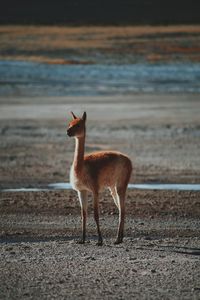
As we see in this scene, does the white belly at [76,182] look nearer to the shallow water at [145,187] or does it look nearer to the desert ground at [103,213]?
the desert ground at [103,213]

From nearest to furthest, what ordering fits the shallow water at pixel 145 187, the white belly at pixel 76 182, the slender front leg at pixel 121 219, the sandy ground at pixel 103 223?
1. the sandy ground at pixel 103 223
2. the white belly at pixel 76 182
3. the slender front leg at pixel 121 219
4. the shallow water at pixel 145 187

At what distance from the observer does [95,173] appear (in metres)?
13.3

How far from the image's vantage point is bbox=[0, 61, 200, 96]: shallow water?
43.6 m

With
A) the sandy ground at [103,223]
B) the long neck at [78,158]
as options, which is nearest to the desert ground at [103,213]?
the sandy ground at [103,223]

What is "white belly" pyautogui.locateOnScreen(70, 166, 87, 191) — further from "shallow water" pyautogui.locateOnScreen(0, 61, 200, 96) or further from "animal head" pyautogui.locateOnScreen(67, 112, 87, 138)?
"shallow water" pyautogui.locateOnScreen(0, 61, 200, 96)

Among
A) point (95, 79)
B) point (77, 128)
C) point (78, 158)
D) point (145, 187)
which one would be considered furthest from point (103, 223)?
point (95, 79)

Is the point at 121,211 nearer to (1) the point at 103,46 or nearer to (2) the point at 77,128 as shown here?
(2) the point at 77,128

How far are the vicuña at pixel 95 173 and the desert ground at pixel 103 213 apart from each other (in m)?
0.44

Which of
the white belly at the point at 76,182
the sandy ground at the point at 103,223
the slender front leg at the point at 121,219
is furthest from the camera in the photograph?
the slender front leg at the point at 121,219

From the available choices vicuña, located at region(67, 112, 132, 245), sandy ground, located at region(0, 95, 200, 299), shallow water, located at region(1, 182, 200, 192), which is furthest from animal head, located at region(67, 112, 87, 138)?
shallow water, located at region(1, 182, 200, 192)

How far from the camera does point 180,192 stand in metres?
17.4

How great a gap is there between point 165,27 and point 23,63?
1668 centimetres

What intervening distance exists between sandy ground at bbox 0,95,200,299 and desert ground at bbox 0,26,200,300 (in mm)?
12

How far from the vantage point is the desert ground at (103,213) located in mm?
11211
